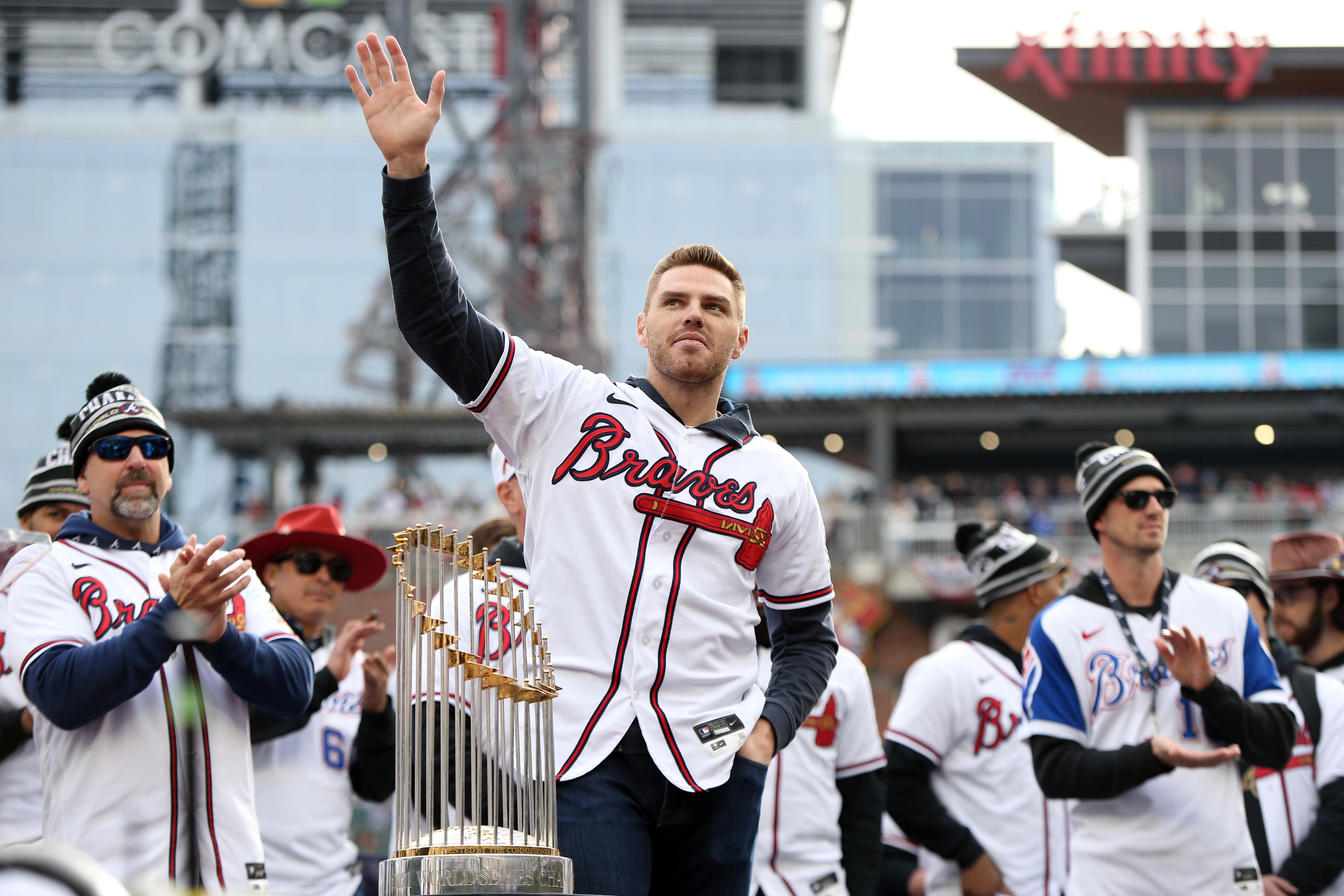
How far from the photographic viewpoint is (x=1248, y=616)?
620 cm

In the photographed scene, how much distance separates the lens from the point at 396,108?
12.6ft

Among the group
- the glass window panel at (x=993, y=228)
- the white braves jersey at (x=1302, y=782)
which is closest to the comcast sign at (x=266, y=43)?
the glass window panel at (x=993, y=228)

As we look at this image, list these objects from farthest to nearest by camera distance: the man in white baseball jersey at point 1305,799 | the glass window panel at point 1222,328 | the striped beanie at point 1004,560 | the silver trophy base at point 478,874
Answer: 1. the glass window panel at point 1222,328
2. the striped beanie at point 1004,560
3. the man in white baseball jersey at point 1305,799
4. the silver trophy base at point 478,874

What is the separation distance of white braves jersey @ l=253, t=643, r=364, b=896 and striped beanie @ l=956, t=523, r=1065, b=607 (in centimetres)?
294

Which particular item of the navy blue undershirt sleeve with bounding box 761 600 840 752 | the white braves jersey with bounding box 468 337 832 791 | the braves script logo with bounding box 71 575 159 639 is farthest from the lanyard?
the braves script logo with bounding box 71 575 159 639

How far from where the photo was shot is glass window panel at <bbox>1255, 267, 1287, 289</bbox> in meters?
A: 48.2

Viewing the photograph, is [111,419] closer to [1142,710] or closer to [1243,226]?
[1142,710]

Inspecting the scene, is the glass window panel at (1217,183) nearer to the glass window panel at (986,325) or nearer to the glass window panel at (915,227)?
the glass window panel at (986,325)

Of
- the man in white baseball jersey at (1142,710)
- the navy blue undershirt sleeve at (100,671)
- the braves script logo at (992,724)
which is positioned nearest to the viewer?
the navy blue undershirt sleeve at (100,671)

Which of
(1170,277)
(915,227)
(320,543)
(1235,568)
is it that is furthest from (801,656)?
(915,227)

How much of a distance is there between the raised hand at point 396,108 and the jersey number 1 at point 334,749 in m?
3.87

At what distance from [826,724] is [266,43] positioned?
6455 centimetres

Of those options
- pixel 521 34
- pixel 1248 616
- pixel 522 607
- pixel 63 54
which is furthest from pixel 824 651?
pixel 63 54

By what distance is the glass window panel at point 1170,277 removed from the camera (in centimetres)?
4775
